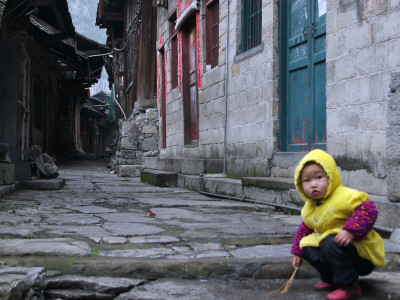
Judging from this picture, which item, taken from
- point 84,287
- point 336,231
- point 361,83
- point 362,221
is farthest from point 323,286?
point 361,83

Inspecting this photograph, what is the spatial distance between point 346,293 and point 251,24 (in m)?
4.87

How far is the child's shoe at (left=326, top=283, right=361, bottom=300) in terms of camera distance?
2.11 m

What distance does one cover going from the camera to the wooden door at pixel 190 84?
8.89 meters

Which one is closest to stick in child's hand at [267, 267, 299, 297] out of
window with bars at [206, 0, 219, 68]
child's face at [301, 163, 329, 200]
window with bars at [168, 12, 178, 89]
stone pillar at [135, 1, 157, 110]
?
child's face at [301, 163, 329, 200]

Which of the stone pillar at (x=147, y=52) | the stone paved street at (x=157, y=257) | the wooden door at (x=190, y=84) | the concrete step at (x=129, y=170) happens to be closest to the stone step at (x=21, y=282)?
the stone paved street at (x=157, y=257)

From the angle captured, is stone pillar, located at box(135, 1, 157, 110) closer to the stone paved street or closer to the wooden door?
the wooden door

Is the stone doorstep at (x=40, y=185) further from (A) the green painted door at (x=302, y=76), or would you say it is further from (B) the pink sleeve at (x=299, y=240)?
(B) the pink sleeve at (x=299, y=240)

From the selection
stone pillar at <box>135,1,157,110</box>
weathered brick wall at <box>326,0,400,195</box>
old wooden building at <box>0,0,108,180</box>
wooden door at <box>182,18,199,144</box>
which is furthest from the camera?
stone pillar at <box>135,1,157,110</box>

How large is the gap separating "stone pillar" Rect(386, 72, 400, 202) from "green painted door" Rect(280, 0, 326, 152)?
172 centimetres

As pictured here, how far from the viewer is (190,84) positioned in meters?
9.24

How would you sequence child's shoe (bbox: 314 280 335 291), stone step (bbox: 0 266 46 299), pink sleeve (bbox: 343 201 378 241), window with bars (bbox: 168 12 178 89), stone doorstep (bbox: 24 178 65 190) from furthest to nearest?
1. window with bars (bbox: 168 12 178 89)
2. stone doorstep (bbox: 24 178 65 190)
3. child's shoe (bbox: 314 280 335 291)
4. pink sleeve (bbox: 343 201 378 241)
5. stone step (bbox: 0 266 46 299)

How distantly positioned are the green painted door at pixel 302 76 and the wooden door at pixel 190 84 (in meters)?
3.34

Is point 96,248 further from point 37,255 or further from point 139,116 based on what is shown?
point 139,116

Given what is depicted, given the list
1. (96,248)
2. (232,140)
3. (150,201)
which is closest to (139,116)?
(232,140)
